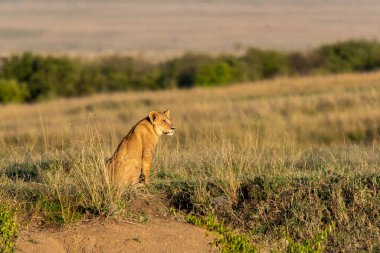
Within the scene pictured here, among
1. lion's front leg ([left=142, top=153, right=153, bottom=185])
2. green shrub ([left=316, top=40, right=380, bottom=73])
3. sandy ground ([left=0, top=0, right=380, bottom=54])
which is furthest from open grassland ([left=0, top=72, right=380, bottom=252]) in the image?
sandy ground ([left=0, top=0, right=380, bottom=54])

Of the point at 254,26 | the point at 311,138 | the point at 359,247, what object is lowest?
the point at 254,26

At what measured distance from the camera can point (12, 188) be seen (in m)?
8.70

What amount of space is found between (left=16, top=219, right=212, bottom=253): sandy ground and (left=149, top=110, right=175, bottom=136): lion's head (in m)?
1.36

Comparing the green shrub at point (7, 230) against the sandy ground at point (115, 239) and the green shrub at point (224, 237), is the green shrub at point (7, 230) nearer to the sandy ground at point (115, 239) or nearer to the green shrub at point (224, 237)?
the sandy ground at point (115, 239)

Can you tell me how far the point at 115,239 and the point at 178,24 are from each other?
9983cm

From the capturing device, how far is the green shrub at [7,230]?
7.46 metres

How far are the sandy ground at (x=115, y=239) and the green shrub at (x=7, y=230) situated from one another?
0.08m

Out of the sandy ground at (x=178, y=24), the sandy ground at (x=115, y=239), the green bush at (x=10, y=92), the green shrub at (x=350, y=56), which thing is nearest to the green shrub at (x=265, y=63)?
the green shrub at (x=350, y=56)

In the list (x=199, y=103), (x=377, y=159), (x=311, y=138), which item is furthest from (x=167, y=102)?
(x=377, y=159)

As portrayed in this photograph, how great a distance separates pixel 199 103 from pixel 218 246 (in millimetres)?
17396

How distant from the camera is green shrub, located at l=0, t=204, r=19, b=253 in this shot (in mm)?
7461

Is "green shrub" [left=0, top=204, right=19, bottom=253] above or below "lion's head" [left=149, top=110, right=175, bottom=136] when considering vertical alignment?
below

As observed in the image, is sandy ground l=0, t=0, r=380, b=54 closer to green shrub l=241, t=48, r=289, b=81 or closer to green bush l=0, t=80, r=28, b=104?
green shrub l=241, t=48, r=289, b=81

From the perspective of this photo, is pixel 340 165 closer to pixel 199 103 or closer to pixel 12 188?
pixel 12 188
